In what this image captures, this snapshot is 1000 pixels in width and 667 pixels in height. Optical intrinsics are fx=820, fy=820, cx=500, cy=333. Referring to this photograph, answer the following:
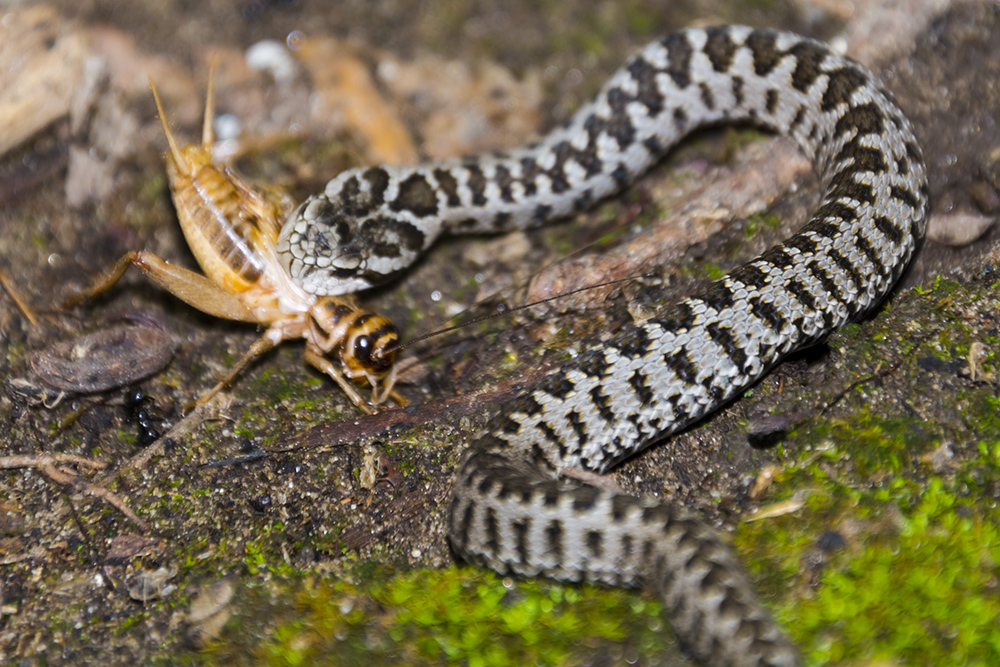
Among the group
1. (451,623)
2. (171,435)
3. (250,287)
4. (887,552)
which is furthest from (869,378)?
(171,435)

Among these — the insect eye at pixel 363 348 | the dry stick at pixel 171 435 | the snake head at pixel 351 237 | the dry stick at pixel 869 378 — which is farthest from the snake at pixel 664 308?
the dry stick at pixel 171 435

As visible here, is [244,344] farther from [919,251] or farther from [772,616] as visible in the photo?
[919,251]

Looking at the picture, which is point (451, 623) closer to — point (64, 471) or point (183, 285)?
point (64, 471)

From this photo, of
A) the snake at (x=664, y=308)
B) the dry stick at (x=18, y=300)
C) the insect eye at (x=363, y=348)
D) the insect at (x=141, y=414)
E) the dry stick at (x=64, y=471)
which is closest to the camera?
the snake at (x=664, y=308)

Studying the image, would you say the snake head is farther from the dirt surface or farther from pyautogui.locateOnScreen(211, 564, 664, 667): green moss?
pyautogui.locateOnScreen(211, 564, 664, 667): green moss

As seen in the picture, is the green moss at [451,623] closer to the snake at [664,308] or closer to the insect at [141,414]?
the snake at [664,308]

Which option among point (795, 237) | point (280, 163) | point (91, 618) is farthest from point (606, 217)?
point (91, 618)

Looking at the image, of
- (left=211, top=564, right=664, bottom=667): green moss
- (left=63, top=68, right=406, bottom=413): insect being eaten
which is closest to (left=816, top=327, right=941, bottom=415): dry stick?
(left=211, top=564, right=664, bottom=667): green moss
